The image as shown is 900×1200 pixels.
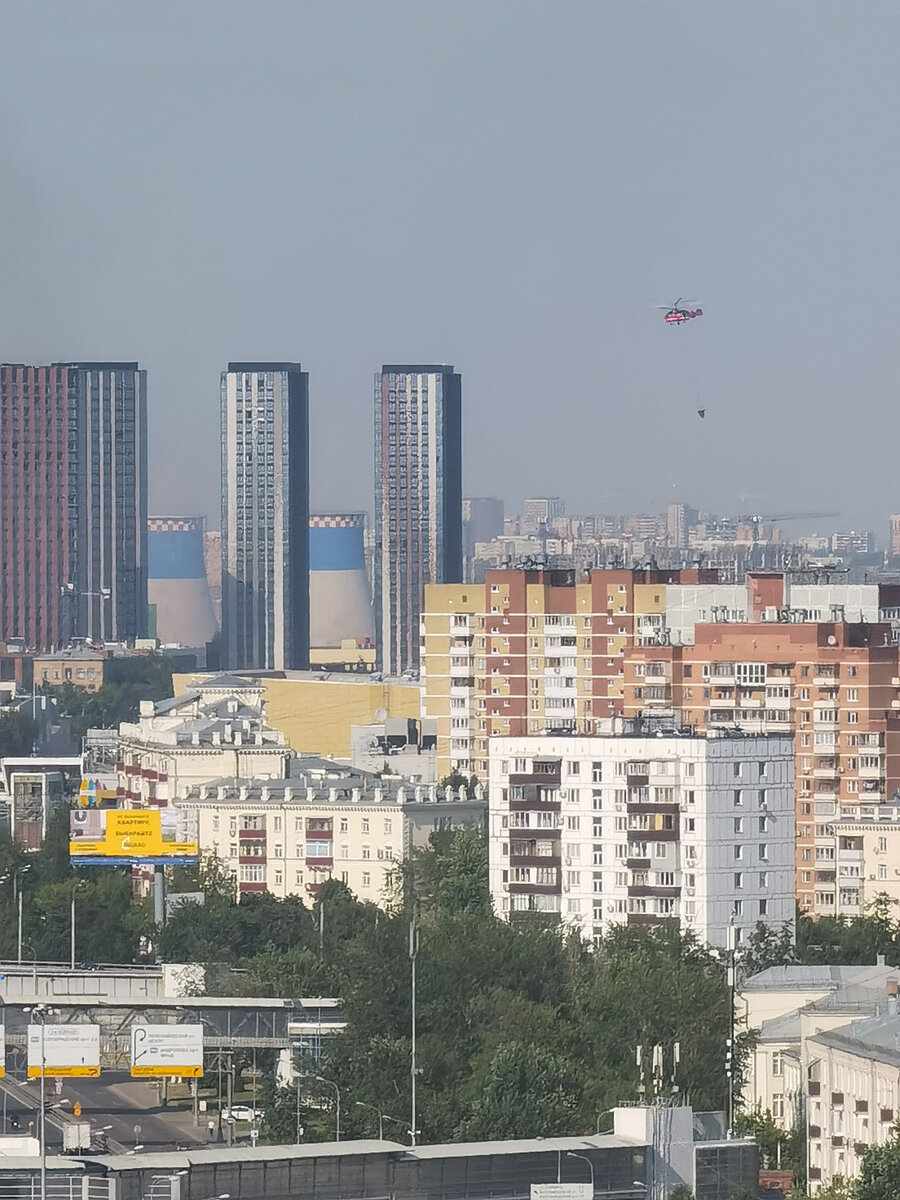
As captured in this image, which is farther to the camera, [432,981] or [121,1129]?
[432,981]

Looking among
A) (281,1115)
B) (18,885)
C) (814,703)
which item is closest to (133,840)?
(18,885)

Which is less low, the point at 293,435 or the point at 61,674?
the point at 293,435

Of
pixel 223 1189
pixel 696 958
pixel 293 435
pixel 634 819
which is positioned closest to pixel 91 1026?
pixel 696 958

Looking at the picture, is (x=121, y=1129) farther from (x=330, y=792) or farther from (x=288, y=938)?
(x=330, y=792)

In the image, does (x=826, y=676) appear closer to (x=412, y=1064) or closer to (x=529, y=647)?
(x=529, y=647)

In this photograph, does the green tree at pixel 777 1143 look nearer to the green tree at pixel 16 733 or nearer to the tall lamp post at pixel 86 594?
the green tree at pixel 16 733

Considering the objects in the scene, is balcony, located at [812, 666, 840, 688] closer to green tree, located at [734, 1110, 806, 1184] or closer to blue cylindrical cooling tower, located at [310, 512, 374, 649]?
green tree, located at [734, 1110, 806, 1184]

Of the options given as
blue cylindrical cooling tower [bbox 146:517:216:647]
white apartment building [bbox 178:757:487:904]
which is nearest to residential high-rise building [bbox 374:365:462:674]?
blue cylindrical cooling tower [bbox 146:517:216:647]

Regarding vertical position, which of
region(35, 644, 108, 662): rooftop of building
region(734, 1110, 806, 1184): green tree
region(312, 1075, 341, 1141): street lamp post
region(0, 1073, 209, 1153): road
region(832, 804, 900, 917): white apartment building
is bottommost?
region(0, 1073, 209, 1153): road
